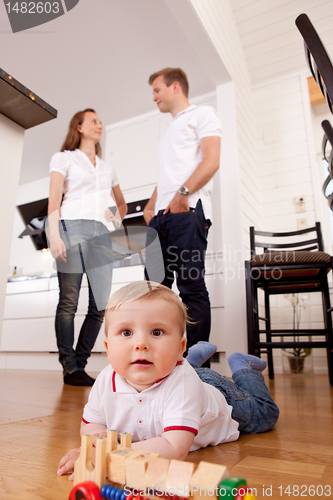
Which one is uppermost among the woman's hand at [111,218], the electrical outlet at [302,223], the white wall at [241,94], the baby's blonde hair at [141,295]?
the white wall at [241,94]

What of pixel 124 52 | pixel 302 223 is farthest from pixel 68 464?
pixel 302 223

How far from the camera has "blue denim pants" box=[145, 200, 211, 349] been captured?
3.58ft

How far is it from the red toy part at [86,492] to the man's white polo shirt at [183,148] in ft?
3.06

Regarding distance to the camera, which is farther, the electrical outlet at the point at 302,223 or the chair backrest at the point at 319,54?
the electrical outlet at the point at 302,223

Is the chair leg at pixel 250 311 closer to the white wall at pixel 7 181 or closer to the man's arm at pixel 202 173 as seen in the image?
the man's arm at pixel 202 173

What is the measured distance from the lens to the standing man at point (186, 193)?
1.10 meters

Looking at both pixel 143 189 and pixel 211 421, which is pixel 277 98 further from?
pixel 211 421

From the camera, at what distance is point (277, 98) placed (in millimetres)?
2557

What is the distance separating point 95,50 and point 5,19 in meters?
0.88

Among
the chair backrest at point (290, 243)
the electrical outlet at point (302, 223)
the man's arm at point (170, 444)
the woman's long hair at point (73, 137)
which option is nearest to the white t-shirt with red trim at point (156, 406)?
the man's arm at point (170, 444)

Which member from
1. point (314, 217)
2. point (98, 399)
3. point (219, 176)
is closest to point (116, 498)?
point (98, 399)

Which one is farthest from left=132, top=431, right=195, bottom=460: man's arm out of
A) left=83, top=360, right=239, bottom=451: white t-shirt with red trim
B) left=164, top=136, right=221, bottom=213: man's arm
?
left=164, top=136, right=221, bottom=213: man's arm

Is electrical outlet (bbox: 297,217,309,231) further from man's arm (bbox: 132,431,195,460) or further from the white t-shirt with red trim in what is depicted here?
man's arm (bbox: 132,431,195,460)

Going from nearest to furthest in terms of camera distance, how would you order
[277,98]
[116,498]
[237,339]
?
[116,498]
[237,339]
[277,98]
